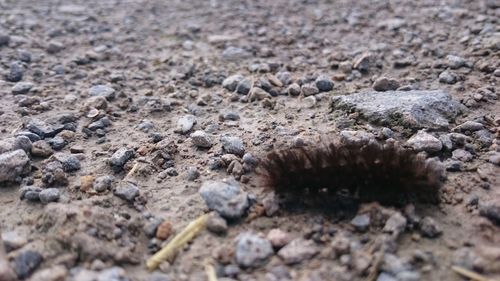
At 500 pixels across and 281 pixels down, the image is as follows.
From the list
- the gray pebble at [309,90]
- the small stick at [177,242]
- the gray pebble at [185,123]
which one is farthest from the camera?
the gray pebble at [309,90]

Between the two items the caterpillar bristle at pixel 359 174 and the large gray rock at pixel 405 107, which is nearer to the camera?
the caterpillar bristle at pixel 359 174

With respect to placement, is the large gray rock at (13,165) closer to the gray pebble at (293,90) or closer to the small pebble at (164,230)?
the small pebble at (164,230)

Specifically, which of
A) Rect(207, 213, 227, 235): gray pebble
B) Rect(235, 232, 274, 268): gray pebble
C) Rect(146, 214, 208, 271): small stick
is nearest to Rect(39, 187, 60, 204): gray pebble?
Rect(146, 214, 208, 271): small stick

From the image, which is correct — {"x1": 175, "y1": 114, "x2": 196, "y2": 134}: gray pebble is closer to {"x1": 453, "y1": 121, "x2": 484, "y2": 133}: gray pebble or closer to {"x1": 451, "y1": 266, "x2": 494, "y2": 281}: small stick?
{"x1": 453, "y1": 121, "x2": 484, "y2": 133}: gray pebble

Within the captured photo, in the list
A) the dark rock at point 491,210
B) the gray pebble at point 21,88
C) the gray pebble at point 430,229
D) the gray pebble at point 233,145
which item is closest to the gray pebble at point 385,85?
the gray pebble at point 233,145

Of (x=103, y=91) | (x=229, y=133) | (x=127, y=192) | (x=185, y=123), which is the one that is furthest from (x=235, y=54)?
(x=127, y=192)

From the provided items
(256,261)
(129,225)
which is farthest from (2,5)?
(256,261)

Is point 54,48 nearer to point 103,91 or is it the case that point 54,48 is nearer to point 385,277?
point 103,91
